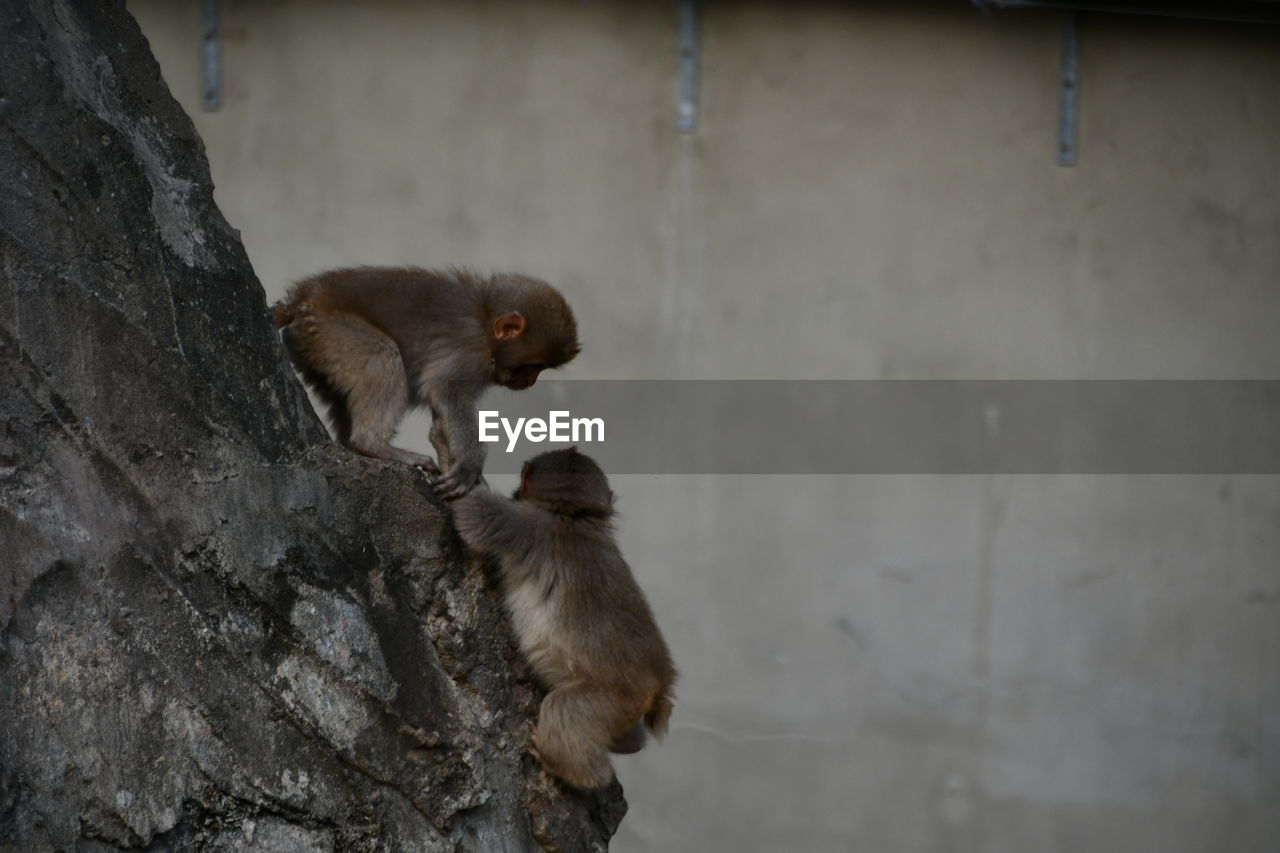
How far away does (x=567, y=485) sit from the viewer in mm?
4344

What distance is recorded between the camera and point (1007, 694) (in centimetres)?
744

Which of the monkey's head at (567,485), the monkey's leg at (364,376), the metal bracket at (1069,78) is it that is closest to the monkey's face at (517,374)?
the monkey's leg at (364,376)

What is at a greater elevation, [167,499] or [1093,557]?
[167,499]

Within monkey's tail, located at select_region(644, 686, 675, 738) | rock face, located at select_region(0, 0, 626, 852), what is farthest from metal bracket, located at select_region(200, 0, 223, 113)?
monkey's tail, located at select_region(644, 686, 675, 738)

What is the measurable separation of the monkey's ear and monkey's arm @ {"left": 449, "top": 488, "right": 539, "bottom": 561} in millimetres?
746

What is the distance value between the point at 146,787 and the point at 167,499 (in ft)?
2.22

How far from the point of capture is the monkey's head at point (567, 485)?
4336mm

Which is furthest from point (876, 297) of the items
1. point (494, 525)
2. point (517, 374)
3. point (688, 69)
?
point (494, 525)

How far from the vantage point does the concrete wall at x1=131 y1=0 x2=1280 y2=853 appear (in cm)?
702

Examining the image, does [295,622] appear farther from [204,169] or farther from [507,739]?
[204,169]

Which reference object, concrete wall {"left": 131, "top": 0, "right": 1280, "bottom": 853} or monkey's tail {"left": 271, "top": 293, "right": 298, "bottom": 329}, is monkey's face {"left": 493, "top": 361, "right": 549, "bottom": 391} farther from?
concrete wall {"left": 131, "top": 0, "right": 1280, "bottom": 853}

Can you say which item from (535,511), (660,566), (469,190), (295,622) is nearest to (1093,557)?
(660,566)

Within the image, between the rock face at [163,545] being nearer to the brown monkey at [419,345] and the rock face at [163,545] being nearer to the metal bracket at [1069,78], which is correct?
the brown monkey at [419,345]

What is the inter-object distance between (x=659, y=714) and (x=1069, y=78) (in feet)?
14.9
